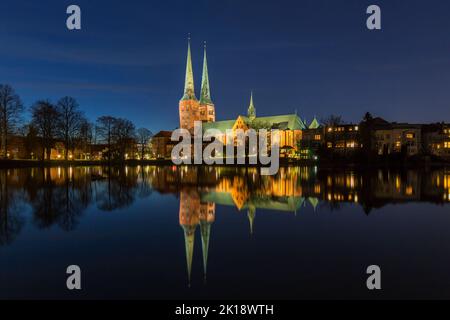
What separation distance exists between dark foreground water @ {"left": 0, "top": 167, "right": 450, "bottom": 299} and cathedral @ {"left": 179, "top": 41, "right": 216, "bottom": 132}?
102 meters

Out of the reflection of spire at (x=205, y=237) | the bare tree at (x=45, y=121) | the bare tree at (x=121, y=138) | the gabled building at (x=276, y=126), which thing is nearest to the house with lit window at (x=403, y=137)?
the gabled building at (x=276, y=126)

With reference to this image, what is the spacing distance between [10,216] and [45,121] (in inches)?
2266

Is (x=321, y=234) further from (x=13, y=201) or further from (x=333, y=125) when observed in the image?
(x=333, y=125)

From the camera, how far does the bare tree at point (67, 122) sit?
6981cm

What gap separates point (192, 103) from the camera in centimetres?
11931

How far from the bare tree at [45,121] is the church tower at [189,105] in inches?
2193

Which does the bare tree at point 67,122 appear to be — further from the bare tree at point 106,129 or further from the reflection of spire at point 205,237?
the reflection of spire at point 205,237

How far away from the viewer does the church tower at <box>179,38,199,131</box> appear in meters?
117

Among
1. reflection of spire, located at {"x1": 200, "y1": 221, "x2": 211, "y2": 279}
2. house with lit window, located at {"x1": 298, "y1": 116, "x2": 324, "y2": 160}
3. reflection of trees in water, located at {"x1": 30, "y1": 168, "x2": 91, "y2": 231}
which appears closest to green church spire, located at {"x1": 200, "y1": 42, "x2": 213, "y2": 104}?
house with lit window, located at {"x1": 298, "y1": 116, "x2": 324, "y2": 160}

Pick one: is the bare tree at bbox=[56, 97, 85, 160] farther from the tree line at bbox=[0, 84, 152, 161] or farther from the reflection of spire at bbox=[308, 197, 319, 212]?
the reflection of spire at bbox=[308, 197, 319, 212]

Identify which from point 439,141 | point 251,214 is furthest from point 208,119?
point 251,214

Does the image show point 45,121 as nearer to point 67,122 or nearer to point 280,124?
point 67,122
